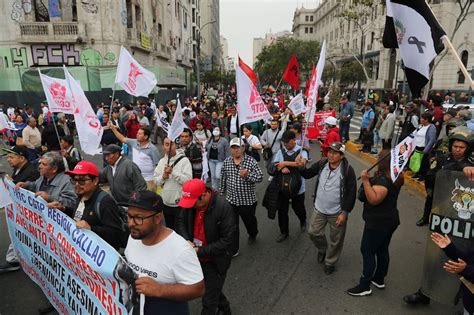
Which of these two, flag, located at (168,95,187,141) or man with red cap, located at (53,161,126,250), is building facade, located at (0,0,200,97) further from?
man with red cap, located at (53,161,126,250)

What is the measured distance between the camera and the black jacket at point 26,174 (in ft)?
14.3

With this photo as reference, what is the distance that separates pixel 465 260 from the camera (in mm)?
2773

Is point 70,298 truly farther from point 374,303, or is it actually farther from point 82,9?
point 82,9

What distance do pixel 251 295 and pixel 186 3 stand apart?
57.4 metres

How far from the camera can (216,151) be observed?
7062 mm

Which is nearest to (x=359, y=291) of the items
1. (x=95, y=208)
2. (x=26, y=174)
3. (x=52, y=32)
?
(x=95, y=208)

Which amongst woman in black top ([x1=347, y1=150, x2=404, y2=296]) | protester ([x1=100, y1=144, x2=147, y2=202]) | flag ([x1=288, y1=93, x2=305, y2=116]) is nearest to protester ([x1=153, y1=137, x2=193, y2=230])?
protester ([x1=100, y1=144, x2=147, y2=202])

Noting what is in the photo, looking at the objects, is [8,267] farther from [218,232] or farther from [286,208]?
[286,208]

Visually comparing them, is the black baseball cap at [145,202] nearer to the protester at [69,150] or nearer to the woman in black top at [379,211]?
the woman in black top at [379,211]

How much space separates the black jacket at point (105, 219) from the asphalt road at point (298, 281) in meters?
1.39

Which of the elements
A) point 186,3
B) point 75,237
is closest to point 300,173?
point 75,237

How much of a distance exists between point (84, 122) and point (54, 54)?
23875mm

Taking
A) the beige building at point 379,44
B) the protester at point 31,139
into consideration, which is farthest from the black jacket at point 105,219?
the beige building at point 379,44

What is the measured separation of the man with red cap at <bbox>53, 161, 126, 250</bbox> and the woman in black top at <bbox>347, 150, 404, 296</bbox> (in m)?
2.50
